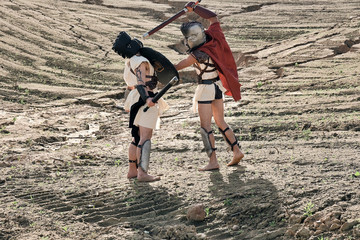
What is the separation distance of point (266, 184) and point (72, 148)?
333 cm

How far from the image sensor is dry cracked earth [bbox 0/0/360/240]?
4629mm

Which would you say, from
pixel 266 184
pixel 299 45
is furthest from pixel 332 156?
pixel 299 45

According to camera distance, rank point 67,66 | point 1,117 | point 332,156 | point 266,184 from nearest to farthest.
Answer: point 266,184, point 332,156, point 1,117, point 67,66

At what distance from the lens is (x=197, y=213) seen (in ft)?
15.2

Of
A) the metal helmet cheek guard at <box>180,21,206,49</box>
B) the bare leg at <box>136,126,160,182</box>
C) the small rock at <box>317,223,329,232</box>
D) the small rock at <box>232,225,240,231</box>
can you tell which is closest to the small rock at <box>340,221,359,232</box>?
the small rock at <box>317,223,329,232</box>

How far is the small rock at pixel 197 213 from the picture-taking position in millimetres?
4629

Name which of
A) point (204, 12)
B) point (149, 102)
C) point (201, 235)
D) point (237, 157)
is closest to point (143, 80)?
point (149, 102)

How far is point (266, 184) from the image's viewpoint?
510cm

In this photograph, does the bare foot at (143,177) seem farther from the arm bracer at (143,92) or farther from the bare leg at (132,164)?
the arm bracer at (143,92)

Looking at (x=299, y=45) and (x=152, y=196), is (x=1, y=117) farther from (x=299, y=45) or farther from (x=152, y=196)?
(x=299, y=45)

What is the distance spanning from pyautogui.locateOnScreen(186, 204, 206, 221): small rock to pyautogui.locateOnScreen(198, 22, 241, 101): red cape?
1.66m

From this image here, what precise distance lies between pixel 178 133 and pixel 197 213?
3.39 m

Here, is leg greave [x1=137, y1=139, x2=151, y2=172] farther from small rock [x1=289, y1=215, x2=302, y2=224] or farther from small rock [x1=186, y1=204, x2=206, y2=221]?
small rock [x1=289, y1=215, x2=302, y2=224]

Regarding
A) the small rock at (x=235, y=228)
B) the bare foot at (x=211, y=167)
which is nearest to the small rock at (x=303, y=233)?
the small rock at (x=235, y=228)
